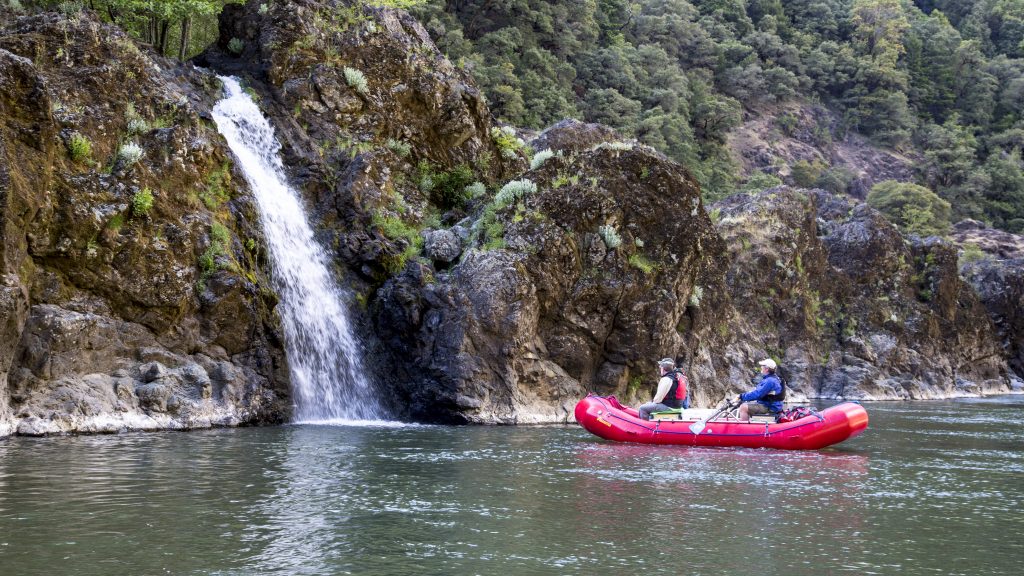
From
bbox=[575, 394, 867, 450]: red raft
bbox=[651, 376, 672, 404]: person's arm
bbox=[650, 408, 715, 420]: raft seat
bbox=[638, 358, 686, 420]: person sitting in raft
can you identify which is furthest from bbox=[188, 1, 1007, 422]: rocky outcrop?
bbox=[575, 394, 867, 450]: red raft

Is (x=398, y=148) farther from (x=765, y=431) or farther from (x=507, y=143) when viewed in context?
(x=765, y=431)

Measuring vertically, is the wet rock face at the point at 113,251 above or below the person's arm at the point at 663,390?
above

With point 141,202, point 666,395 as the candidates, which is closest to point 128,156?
point 141,202

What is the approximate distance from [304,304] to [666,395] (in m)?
9.20

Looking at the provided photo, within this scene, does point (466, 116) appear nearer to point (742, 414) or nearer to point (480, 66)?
point (742, 414)

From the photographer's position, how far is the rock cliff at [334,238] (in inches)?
723

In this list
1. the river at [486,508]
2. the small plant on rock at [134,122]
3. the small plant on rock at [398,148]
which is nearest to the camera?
the river at [486,508]

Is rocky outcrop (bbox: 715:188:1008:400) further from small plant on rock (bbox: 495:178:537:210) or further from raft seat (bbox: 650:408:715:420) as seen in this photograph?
raft seat (bbox: 650:408:715:420)

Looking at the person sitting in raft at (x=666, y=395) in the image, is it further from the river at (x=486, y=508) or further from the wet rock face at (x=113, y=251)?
the wet rock face at (x=113, y=251)

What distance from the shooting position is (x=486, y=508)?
1109cm

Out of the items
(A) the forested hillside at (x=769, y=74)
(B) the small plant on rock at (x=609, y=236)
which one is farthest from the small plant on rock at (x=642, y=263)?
(A) the forested hillside at (x=769, y=74)

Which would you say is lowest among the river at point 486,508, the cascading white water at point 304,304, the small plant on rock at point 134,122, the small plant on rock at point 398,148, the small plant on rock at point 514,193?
the river at point 486,508

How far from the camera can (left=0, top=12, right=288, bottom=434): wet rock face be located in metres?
17.5

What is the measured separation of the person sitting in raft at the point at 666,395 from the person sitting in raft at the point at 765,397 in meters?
1.47
